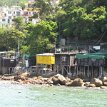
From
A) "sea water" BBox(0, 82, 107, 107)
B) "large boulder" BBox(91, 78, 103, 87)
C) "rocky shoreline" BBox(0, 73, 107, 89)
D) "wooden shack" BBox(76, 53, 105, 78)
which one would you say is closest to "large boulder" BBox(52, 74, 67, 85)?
"rocky shoreline" BBox(0, 73, 107, 89)

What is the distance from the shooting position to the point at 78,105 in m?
44.3

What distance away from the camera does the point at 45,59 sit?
7050cm

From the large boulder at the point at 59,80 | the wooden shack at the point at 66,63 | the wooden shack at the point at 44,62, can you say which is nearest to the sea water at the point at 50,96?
the large boulder at the point at 59,80

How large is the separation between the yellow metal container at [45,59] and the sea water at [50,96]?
31.0 feet

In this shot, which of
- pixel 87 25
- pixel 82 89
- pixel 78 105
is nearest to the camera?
pixel 78 105

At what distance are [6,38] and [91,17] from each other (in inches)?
786

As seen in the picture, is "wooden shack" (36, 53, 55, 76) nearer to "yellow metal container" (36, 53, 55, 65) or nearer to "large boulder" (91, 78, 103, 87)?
"yellow metal container" (36, 53, 55, 65)

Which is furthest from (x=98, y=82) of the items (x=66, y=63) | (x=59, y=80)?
(x=66, y=63)

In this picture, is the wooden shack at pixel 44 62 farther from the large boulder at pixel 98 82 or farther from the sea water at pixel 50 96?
the large boulder at pixel 98 82

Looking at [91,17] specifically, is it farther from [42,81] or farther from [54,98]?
[54,98]

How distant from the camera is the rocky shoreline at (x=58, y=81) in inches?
2360

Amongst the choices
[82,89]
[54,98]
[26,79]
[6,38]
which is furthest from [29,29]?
[54,98]

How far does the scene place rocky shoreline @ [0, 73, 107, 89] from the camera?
59.9 metres

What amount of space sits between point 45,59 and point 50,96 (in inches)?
784
